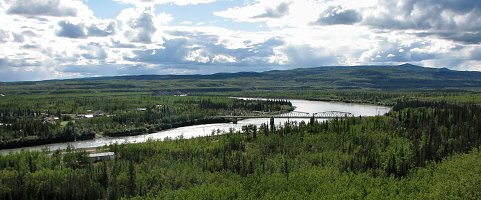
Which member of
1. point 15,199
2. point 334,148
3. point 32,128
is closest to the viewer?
point 15,199

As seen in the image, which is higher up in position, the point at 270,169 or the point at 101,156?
the point at 101,156

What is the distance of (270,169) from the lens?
11500 cm

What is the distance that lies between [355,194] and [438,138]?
6768 centimetres

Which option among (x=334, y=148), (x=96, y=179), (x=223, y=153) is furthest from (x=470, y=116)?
(x=96, y=179)

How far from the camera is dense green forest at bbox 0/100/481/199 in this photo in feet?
317

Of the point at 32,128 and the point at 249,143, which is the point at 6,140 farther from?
the point at 249,143

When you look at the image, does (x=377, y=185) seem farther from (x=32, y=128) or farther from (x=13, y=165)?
(x=32, y=128)

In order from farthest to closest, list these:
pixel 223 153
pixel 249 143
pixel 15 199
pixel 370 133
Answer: pixel 370 133
pixel 249 143
pixel 223 153
pixel 15 199

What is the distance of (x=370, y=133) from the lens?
161875 mm

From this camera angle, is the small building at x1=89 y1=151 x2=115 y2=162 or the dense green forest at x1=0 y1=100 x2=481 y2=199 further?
the small building at x1=89 y1=151 x2=115 y2=162

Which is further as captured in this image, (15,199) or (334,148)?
(334,148)

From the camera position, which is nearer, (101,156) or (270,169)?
(270,169)

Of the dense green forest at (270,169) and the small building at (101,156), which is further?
the small building at (101,156)

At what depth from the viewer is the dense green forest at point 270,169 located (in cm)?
9650
